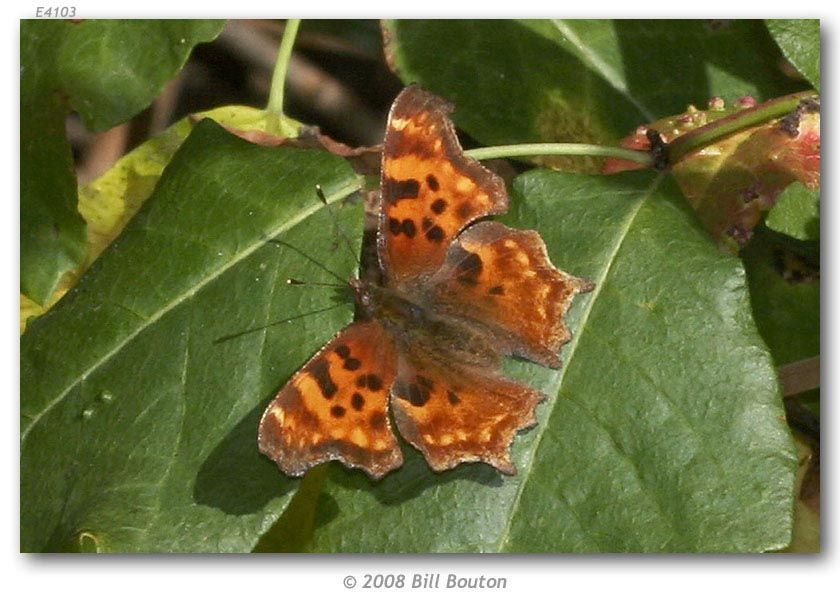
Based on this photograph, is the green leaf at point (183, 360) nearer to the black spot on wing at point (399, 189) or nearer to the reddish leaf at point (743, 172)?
the black spot on wing at point (399, 189)

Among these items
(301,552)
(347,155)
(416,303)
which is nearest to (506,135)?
(347,155)

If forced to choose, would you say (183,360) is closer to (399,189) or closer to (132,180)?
(399,189)

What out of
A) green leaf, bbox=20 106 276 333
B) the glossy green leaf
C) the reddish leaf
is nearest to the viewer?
the reddish leaf

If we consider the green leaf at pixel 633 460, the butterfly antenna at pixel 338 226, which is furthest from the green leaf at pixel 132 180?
the green leaf at pixel 633 460

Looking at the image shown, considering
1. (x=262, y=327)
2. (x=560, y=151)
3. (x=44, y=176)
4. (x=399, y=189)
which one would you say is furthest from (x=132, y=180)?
(x=560, y=151)

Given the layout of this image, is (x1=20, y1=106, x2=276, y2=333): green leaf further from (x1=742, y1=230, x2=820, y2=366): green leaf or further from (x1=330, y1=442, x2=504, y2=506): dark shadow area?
(x1=742, y1=230, x2=820, y2=366): green leaf

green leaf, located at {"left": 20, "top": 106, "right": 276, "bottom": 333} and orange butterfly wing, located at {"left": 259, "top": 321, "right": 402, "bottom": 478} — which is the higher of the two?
green leaf, located at {"left": 20, "top": 106, "right": 276, "bottom": 333}

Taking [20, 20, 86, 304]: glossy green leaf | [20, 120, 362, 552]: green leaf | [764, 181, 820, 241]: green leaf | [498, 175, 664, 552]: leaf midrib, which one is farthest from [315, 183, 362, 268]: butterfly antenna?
[764, 181, 820, 241]: green leaf
